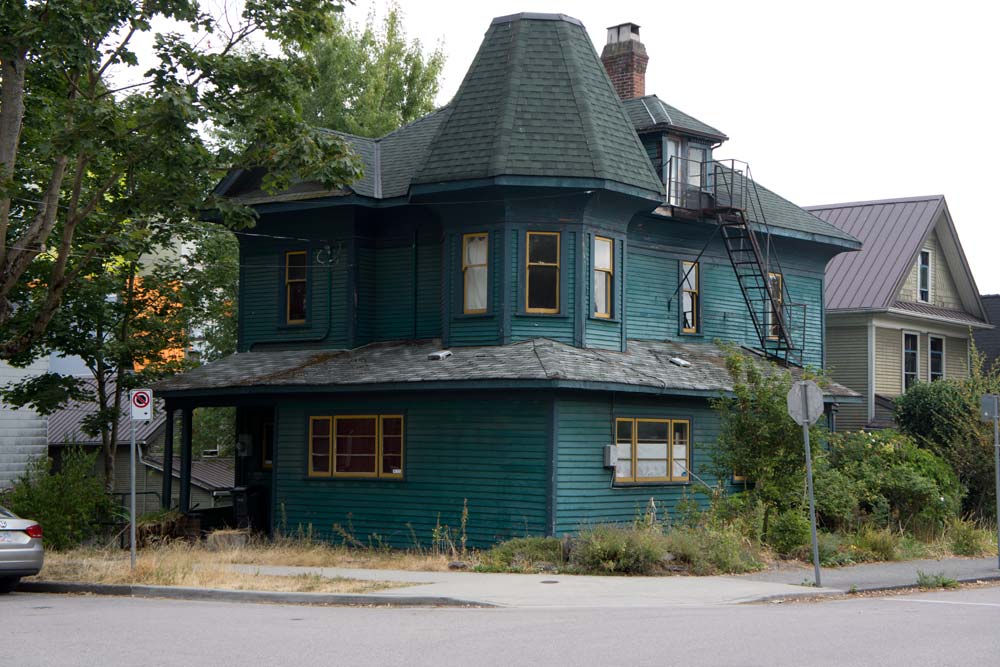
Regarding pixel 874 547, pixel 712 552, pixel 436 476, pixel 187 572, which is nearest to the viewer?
pixel 187 572

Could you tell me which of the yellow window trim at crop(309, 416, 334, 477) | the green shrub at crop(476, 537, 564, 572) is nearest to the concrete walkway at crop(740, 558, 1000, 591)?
the green shrub at crop(476, 537, 564, 572)

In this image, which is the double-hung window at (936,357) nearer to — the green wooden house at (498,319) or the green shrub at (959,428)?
the green shrub at (959,428)

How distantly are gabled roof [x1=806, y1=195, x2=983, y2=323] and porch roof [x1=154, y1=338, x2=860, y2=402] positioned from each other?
8421 millimetres

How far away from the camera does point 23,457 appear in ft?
92.1

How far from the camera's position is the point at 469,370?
65.7 feet

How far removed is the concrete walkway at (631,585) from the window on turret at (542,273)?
19.5ft

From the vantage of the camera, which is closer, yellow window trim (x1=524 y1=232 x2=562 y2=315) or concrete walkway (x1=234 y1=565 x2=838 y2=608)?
concrete walkway (x1=234 y1=565 x2=838 y2=608)

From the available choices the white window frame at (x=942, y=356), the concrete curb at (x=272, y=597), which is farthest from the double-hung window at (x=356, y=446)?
the white window frame at (x=942, y=356)

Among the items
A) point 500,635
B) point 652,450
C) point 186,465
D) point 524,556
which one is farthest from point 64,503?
point 500,635

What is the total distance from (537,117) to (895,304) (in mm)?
15108

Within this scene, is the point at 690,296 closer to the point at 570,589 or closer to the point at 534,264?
the point at 534,264

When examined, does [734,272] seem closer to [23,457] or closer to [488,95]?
[488,95]

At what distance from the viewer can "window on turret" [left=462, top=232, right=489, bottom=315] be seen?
2189 centimetres

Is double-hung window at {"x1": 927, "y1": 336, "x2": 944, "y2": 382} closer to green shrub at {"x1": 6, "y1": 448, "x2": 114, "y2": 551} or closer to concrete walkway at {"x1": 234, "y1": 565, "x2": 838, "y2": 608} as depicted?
concrete walkway at {"x1": 234, "y1": 565, "x2": 838, "y2": 608}
